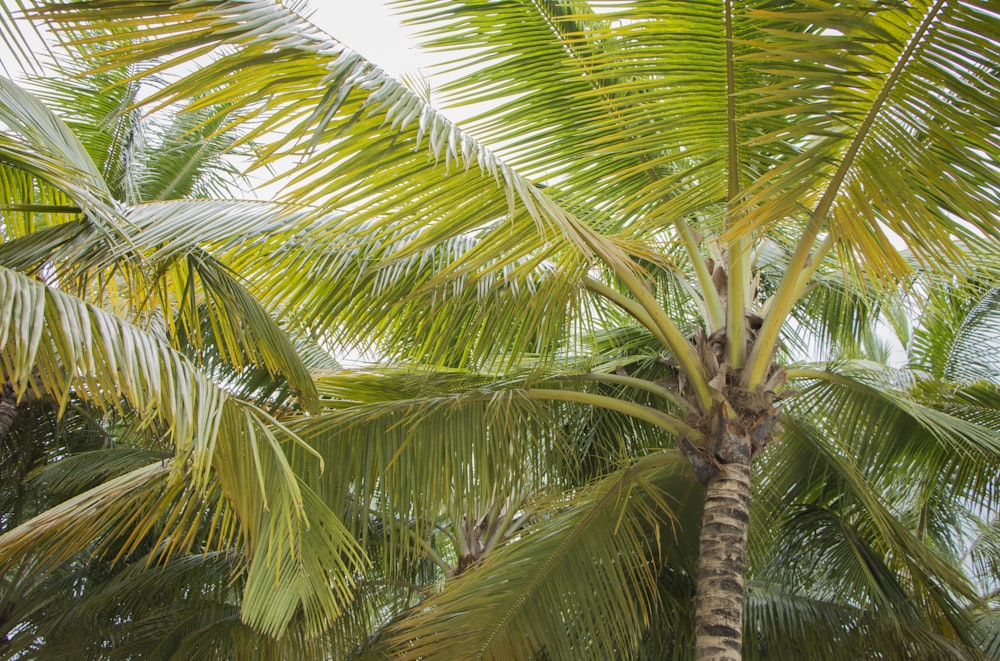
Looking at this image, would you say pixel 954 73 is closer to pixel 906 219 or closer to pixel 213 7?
pixel 906 219

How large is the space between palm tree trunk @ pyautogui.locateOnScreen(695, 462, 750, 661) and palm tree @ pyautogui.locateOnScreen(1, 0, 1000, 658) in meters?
0.01

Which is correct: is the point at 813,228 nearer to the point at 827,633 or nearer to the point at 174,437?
the point at 174,437

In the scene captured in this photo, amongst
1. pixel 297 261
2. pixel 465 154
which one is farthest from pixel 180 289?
pixel 465 154

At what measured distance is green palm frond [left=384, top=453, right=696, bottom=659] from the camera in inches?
167

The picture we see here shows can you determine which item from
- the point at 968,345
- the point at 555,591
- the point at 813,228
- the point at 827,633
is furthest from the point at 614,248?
the point at 968,345

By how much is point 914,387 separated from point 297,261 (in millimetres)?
4339

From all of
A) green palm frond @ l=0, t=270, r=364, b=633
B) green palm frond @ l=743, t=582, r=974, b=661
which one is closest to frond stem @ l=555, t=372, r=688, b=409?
Result: green palm frond @ l=0, t=270, r=364, b=633

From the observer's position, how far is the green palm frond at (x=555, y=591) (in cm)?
423

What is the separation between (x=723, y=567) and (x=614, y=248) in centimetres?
149

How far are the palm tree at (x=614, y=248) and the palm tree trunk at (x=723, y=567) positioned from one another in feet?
0.04

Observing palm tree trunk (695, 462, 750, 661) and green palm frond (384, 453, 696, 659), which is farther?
green palm frond (384, 453, 696, 659)

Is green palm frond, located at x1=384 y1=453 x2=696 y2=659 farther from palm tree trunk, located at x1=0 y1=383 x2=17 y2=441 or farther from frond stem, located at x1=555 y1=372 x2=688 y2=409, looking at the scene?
palm tree trunk, located at x1=0 y1=383 x2=17 y2=441

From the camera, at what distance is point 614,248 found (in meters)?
3.17

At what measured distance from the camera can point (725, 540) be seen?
12.7 ft
